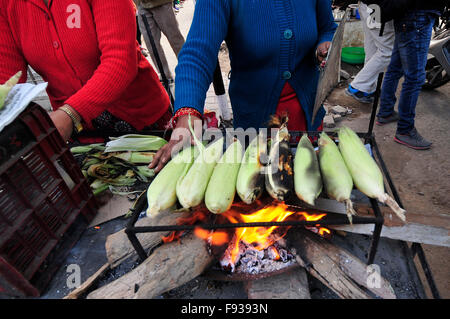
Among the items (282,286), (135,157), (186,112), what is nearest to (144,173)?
(135,157)

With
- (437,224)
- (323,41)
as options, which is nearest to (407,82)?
(323,41)

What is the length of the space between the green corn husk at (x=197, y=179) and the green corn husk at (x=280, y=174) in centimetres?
34

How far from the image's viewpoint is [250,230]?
5.21 feet

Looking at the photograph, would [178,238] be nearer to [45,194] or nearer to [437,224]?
[45,194]

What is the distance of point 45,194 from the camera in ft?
4.92

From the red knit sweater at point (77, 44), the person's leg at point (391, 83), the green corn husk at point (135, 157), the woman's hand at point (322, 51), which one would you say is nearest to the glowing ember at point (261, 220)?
the green corn husk at point (135, 157)

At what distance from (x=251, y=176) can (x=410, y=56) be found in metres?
3.63

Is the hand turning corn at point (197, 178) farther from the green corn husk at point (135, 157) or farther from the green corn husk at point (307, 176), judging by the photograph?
the green corn husk at point (135, 157)

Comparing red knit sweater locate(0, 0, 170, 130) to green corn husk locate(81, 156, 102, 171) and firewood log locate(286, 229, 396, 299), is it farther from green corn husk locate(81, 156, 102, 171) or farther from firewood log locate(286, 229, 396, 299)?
firewood log locate(286, 229, 396, 299)

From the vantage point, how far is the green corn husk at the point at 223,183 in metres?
1.28

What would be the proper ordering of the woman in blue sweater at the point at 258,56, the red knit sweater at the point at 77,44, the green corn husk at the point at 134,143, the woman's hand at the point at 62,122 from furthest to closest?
the green corn husk at the point at 134,143 → the red knit sweater at the point at 77,44 → the woman's hand at the point at 62,122 → the woman in blue sweater at the point at 258,56

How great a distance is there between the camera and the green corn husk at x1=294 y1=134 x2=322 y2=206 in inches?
49.7

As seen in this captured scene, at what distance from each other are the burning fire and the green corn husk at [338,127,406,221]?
0.98 feet

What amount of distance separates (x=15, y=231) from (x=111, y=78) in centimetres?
121
